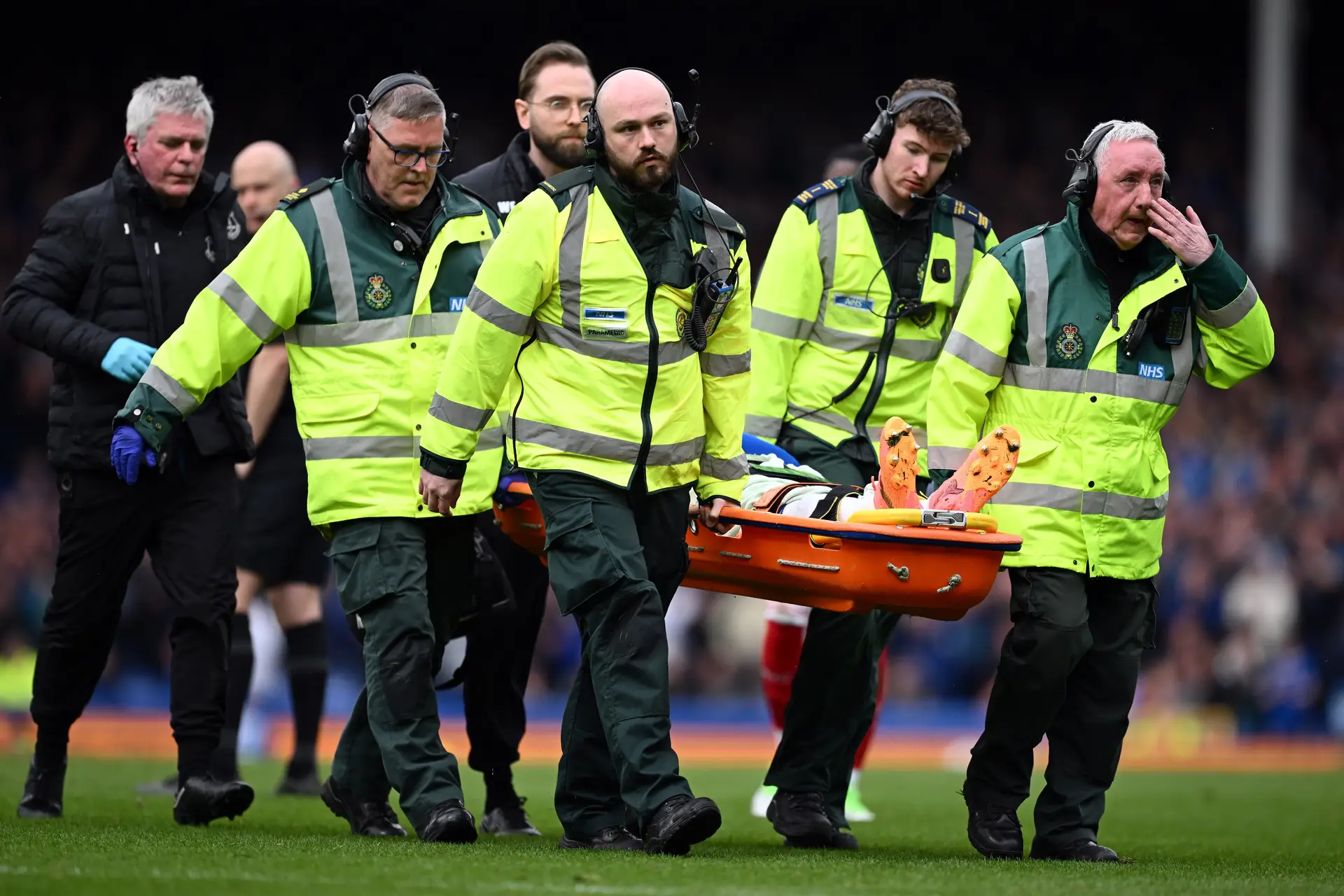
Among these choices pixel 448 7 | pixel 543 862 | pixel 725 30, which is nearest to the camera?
pixel 543 862

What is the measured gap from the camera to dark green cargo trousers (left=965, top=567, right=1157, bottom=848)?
592 centimetres

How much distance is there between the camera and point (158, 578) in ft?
21.8

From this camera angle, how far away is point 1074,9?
20.6m

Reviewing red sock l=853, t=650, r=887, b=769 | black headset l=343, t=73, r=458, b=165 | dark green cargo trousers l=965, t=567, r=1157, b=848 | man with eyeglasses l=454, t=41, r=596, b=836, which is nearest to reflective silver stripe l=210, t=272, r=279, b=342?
black headset l=343, t=73, r=458, b=165

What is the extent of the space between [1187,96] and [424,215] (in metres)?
16.5

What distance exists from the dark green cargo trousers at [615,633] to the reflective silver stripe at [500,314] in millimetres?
445

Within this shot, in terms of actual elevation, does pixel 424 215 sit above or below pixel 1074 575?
above

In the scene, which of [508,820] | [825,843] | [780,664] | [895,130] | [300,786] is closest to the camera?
Answer: [825,843]

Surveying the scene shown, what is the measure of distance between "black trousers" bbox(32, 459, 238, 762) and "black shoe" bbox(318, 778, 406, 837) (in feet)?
1.85

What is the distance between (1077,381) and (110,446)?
3.25 metres

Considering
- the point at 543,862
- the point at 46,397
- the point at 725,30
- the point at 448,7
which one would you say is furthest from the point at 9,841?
the point at 725,30

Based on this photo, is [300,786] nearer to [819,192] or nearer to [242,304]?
[242,304]

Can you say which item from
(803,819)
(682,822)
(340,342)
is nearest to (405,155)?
(340,342)

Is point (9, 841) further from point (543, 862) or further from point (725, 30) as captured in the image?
point (725, 30)
